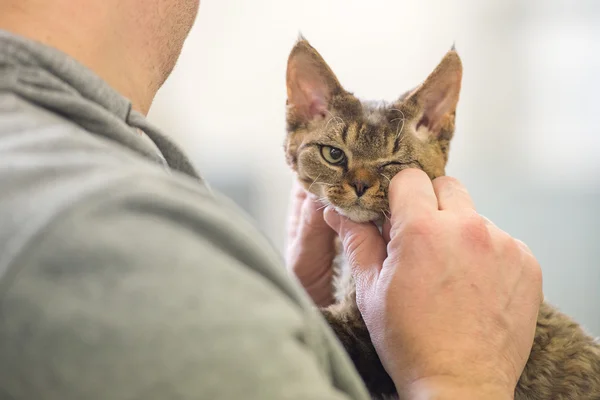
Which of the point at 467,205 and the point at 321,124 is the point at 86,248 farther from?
the point at 321,124

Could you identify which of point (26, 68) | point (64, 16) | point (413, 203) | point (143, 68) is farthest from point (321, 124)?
point (26, 68)

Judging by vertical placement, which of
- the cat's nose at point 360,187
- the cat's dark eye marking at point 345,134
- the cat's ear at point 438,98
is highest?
the cat's ear at point 438,98

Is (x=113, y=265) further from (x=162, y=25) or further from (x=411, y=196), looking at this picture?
(x=411, y=196)

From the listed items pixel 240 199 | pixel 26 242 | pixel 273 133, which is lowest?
pixel 240 199

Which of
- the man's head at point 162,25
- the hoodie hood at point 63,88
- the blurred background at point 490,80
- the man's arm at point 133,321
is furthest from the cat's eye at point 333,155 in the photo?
the blurred background at point 490,80

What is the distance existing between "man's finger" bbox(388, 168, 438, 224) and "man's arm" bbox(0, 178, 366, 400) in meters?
0.55

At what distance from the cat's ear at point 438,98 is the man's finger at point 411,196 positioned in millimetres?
240

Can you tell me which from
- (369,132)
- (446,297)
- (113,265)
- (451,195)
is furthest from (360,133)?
(113,265)

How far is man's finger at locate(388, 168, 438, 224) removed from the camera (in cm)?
94

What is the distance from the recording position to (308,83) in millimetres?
1297

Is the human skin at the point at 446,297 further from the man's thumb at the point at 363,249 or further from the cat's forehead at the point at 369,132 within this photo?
the cat's forehead at the point at 369,132

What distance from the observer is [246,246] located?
0.47 meters

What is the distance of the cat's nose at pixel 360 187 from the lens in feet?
3.78

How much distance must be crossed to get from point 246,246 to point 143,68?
0.46 m
